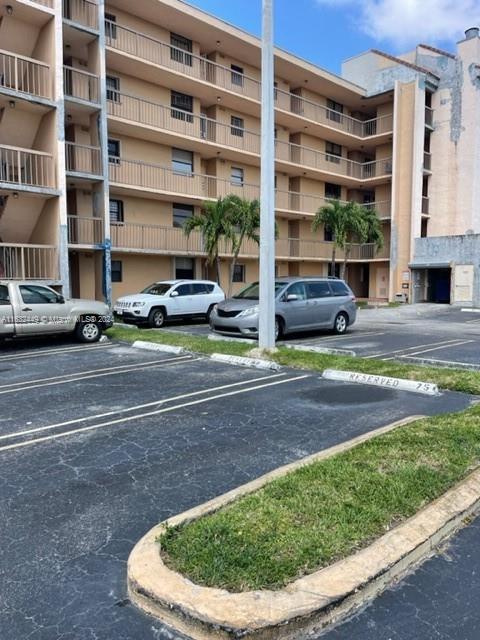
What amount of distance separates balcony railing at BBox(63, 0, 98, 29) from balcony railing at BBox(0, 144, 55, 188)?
18.6ft

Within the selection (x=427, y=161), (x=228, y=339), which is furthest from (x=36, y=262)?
(x=427, y=161)

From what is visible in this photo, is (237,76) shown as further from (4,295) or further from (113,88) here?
(4,295)

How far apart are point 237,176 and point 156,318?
13.6 meters

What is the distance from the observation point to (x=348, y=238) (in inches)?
1120

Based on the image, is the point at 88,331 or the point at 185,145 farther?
the point at 185,145

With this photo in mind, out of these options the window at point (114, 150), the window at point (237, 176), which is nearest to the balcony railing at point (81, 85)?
the window at point (114, 150)

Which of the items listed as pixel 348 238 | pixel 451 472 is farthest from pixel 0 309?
pixel 348 238

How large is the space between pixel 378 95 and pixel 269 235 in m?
26.7

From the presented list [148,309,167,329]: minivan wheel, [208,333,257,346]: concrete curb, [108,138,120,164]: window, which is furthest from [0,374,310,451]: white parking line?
[108,138,120,164]: window

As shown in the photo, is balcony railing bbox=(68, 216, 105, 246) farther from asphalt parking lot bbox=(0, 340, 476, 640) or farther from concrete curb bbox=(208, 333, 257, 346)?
asphalt parking lot bbox=(0, 340, 476, 640)

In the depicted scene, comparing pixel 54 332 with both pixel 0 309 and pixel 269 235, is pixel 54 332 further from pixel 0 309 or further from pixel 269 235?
pixel 269 235

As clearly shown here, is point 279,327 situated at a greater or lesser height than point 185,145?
lesser

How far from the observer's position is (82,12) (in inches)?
734

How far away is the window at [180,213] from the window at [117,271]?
3.64 metres
